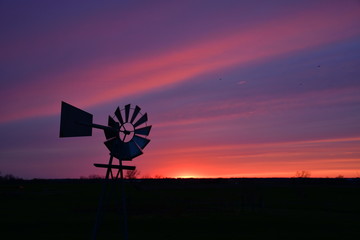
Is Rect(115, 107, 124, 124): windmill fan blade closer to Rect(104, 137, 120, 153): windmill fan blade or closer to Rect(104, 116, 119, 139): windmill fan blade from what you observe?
Rect(104, 116, 119, 139): windmill fan blade

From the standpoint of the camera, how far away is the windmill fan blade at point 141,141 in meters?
13.4

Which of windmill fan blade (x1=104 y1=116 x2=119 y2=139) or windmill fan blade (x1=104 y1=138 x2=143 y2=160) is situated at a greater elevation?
windmill fan blade (x1=104 y1=116 x2=119 y2=139)

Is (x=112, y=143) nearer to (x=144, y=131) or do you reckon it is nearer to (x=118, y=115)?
(x=118, y=115)

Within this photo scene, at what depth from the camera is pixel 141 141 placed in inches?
529

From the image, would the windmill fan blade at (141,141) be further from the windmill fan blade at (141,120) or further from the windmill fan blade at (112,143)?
the windmill fan blade at (112,143)

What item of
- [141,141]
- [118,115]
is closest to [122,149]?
[141,141]

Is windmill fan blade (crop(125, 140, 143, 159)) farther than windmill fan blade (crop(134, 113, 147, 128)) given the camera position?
No

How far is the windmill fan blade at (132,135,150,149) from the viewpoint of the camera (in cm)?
1340
